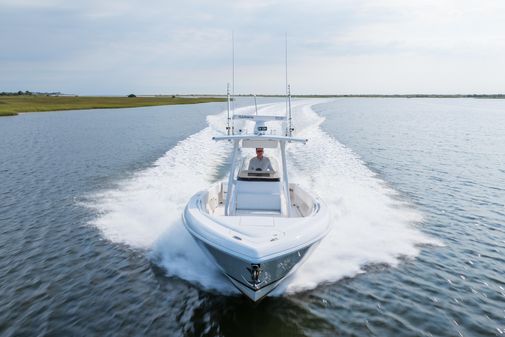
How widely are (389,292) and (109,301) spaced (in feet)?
18.6

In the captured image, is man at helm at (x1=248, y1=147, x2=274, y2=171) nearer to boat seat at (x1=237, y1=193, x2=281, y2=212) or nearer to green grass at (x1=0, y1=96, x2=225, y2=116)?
boat seat at (x1=237, y1=193, x2=281, y2=212)

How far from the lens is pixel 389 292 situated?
7.71 m

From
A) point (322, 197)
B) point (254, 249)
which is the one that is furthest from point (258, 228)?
point (322, 197)

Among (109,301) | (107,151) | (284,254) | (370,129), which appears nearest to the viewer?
(284,254)

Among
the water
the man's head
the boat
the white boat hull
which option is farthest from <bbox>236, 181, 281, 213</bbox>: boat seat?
the water

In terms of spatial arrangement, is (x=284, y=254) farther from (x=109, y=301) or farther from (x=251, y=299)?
(x=109, y=301)

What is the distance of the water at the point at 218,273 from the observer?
22.6 ft

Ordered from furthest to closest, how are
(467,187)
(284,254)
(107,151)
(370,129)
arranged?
(370,129) < (107,151) < (467,187) < (284,254)

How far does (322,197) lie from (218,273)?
6.35 m

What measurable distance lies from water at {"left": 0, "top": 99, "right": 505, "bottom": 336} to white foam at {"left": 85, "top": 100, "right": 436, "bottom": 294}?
48 millimetres

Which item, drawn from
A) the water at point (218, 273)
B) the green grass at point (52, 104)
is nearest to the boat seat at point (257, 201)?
the water at point (218, 273)

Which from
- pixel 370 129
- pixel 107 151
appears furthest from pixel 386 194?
pixel 370 129

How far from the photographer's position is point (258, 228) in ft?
24.7

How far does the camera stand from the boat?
22.1 feet
